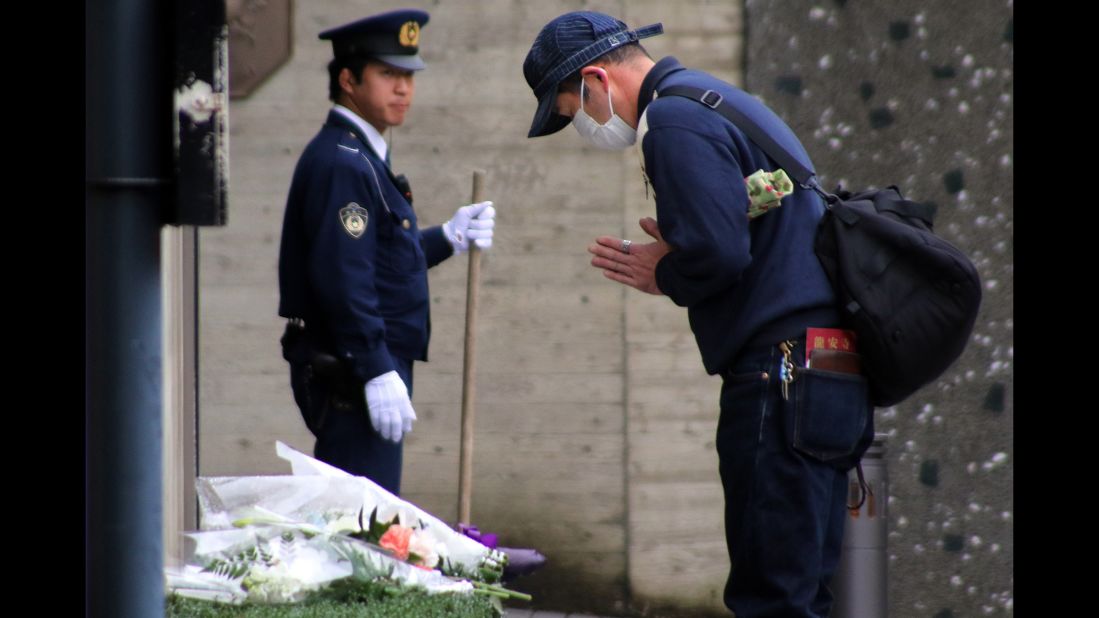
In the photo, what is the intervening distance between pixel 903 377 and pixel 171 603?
1.88 meters

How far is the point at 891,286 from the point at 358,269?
1.72 m

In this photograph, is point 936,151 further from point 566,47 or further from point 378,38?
point 566,47

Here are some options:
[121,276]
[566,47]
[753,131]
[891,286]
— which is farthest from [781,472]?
[121,276]

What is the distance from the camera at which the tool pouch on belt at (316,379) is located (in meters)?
4.70

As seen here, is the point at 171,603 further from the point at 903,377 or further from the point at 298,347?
the point at 903,377

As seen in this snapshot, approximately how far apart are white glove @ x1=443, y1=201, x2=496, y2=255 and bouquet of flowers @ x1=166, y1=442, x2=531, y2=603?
1.39 meters

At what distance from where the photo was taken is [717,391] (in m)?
6.14

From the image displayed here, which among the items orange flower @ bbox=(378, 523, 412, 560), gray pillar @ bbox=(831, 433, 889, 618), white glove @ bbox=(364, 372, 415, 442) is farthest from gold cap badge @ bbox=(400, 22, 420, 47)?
gray pillar @ bbox=(831, 433, 889, 618)

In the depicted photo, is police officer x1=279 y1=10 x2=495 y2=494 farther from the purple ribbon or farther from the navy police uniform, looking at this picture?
the purple ribbon

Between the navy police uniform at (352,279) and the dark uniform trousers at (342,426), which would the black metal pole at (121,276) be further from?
the dark uniform trousers at (342,426)

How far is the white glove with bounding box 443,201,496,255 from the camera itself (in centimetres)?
529

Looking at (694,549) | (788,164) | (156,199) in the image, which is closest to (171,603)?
(156,199)

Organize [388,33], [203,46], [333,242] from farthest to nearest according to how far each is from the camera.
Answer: [388,33], [333,242], [203,46]

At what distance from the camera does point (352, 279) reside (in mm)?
4586
